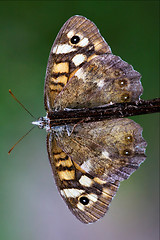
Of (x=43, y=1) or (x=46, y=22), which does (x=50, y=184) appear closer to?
(x=46, y=22)

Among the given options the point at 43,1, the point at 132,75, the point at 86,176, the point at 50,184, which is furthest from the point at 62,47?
the point at 50,184

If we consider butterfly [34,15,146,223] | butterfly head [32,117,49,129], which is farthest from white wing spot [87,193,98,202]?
butterfly head [32,117,49,129]

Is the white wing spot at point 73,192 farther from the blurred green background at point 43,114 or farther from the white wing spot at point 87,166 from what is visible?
the blurred green background at point 43,114

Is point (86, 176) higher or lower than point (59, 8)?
lower

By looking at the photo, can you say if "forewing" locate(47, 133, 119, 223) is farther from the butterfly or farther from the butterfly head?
the butterfly head

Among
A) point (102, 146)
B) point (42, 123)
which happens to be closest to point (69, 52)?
point (42, 123)

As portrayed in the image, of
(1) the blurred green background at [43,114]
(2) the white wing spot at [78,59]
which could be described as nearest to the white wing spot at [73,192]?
(2) the white wing spot at [78,59]

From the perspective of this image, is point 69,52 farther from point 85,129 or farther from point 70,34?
point 85,129
